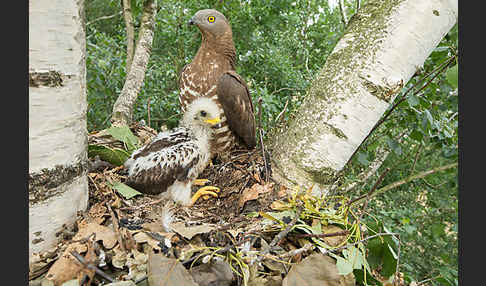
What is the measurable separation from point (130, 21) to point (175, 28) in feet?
5.41

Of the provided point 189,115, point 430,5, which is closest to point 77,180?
point 189,115

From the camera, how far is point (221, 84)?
2.33m

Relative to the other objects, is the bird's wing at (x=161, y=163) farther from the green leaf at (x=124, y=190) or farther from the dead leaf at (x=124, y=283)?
the dead leaf at (x=124, y=283)

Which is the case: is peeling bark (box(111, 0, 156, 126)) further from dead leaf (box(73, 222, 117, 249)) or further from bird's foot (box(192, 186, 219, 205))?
dead leaf (box(73, 222, 117, 249))

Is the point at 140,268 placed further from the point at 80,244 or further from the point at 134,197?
the point at 134,197

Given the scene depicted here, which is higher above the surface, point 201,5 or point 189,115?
point 201,5

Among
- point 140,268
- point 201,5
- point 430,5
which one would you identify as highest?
point 430,5

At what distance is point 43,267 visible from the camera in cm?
102

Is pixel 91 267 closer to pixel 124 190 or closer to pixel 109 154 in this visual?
pixel 124 190

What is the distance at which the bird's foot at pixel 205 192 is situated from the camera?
1.90 metres

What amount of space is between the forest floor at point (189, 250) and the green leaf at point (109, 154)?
298 millimetres

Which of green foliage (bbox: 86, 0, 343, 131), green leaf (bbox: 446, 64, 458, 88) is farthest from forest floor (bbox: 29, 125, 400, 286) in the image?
green foliage (bbox: 86, 0, 343, 131)

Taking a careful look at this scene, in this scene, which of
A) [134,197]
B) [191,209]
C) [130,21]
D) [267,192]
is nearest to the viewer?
[267,192]

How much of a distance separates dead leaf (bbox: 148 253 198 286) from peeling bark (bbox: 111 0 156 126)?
1544mm
